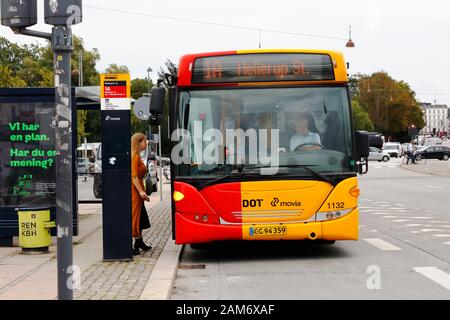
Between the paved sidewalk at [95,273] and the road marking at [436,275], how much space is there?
294cm

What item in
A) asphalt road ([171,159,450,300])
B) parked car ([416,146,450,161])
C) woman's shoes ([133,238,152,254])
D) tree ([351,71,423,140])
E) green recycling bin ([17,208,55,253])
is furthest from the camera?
tree ([351,71,423,140])

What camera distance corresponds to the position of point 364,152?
11242 millimetres

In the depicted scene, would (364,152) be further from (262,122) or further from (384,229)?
(384,229)

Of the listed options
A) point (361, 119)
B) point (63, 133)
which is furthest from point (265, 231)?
point (361, 119)

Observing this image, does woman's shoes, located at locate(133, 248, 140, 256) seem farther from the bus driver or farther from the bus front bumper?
the bus driver

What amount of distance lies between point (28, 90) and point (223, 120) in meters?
3.68

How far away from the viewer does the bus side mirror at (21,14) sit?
6.15 meters

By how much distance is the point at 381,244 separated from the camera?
12398 mm

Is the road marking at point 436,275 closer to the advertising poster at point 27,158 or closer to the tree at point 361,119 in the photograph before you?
the advertising poster at point 27,158

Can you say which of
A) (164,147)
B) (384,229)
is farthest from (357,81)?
(384,229)

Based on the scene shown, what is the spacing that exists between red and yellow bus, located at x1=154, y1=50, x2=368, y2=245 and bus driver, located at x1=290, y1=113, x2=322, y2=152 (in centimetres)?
1

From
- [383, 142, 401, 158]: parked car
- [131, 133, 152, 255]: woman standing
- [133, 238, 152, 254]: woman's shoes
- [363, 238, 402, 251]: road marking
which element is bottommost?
[383, 142, 401, 158]: parked car

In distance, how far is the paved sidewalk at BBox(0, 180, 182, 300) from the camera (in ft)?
26.5

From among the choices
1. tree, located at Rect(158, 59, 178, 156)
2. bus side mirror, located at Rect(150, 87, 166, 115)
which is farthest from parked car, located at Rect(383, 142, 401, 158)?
bus side mirror, located at Rect(150, 87, 166, 115)
